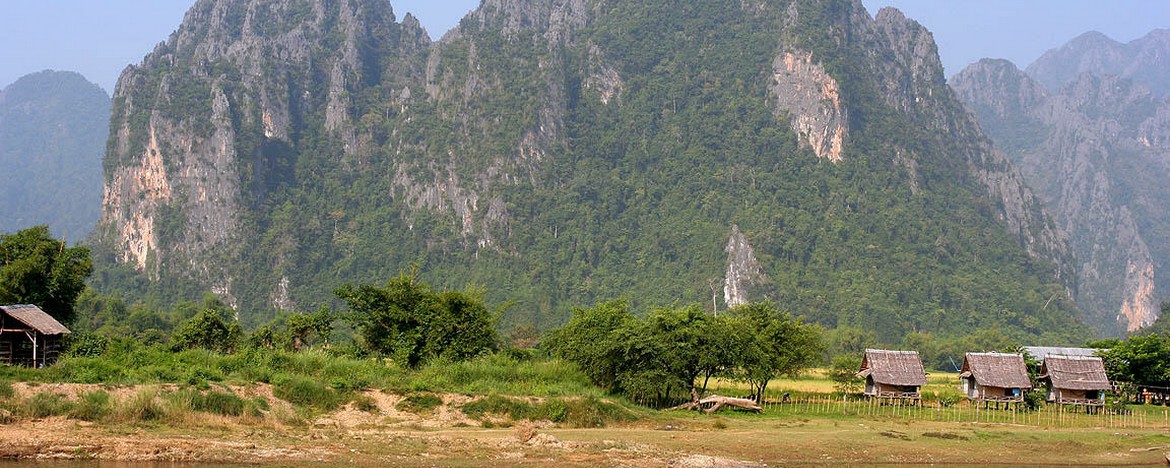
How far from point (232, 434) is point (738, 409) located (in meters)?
16.4

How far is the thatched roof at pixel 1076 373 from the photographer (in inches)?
1816

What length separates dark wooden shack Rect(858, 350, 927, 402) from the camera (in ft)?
151

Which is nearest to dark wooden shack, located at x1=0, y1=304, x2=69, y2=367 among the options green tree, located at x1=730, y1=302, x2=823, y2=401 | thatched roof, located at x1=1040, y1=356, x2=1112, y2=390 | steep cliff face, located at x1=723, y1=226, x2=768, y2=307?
green tree, located at x1=730, y1=302, x2=823, y2=401

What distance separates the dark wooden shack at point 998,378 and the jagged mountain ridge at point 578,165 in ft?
206

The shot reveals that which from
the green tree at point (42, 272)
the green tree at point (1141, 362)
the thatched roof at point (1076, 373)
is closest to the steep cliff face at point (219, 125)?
the green tree at point (42, 272)

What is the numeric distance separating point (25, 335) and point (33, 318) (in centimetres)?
55

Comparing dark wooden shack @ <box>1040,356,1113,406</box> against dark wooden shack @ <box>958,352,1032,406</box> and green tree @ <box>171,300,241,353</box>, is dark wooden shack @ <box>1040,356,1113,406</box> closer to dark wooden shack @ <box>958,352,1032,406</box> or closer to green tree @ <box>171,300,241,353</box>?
dark wooden shack @ <box>958,352,1032,406</box>

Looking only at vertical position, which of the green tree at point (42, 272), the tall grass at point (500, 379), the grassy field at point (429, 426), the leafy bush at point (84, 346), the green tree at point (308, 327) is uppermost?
the green tree at point (42, 272)

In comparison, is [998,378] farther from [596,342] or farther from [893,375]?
[596,342]

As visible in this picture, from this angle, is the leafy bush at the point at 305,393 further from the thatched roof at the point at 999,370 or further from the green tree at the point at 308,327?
the thatched roof at the point at 999,370

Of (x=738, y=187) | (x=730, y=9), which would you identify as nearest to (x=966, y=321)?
(x=738, y=187)

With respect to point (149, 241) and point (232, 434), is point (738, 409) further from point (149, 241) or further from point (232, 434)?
point (149, 241)

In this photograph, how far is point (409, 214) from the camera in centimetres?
13512

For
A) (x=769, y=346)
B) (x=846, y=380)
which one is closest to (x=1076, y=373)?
(x=846, y=380)
